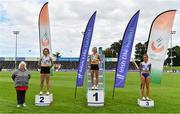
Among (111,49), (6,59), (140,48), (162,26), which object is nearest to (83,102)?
(162,26)

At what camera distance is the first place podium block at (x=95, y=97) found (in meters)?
12.9

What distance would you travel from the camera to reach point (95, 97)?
13.0m

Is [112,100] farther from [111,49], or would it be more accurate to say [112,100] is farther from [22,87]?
[111,49]

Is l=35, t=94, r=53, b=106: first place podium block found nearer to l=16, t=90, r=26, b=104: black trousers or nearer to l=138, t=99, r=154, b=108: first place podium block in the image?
A: l=16, t=90, r=26, b=104: black trousers

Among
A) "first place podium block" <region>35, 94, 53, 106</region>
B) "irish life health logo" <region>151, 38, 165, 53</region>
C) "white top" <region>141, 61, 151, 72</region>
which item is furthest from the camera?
"irish life health logo" <region>151, 38, 165, 53</region>

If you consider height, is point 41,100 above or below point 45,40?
below

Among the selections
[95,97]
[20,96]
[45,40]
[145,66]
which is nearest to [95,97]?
[95,97]

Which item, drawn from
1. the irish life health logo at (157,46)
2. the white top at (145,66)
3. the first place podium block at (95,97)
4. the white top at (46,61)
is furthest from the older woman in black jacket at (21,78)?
the irish life health logo at (157,46)

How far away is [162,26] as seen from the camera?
14758 millimetres

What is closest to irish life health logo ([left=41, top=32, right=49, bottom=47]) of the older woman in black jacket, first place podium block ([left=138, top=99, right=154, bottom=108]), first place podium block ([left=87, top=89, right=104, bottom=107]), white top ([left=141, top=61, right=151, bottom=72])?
the older woman in black jacket

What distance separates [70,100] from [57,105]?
4.22 feet

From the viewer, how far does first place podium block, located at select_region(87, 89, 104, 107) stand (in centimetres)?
1294

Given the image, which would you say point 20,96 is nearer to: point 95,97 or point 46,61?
point 46,61

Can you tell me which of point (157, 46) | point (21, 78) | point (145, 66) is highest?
point (157, 46)
